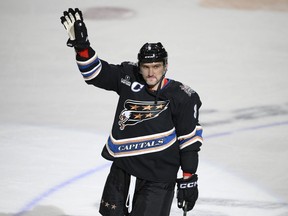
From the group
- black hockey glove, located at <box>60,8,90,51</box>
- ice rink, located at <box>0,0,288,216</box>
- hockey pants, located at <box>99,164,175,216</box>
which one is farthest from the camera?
ice rink, located at <box>0,0,288,216</box>

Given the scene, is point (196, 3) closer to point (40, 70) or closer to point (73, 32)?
point (40, 70)

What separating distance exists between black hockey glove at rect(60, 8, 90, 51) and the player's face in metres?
0.32

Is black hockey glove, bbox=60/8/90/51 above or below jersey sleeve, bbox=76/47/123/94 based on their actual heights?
above

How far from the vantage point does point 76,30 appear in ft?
13.0

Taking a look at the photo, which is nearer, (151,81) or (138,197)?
(151,81)

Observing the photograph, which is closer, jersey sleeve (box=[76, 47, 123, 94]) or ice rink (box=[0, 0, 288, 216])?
jersey sleeve (box=[76, 47, 123, 94])

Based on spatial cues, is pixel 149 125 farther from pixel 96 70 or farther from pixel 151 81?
pixel 96 70

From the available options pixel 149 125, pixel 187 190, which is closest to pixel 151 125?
pixel 149 125

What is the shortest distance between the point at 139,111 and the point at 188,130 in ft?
0.92

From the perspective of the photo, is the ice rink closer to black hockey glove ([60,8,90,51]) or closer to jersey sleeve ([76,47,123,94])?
jersey sleeve ([76,47,123,94])

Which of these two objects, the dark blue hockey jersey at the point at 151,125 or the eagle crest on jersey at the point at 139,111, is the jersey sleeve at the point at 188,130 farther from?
the eagle crest on jersey at the point at 139,111

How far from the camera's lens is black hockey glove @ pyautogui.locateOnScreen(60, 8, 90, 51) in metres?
3.95

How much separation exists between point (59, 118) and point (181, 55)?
2.40 metres

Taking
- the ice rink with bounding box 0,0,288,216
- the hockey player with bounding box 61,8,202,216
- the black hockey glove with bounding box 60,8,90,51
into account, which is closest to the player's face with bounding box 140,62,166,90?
the hockey player with bounding box 61,8,202,216
